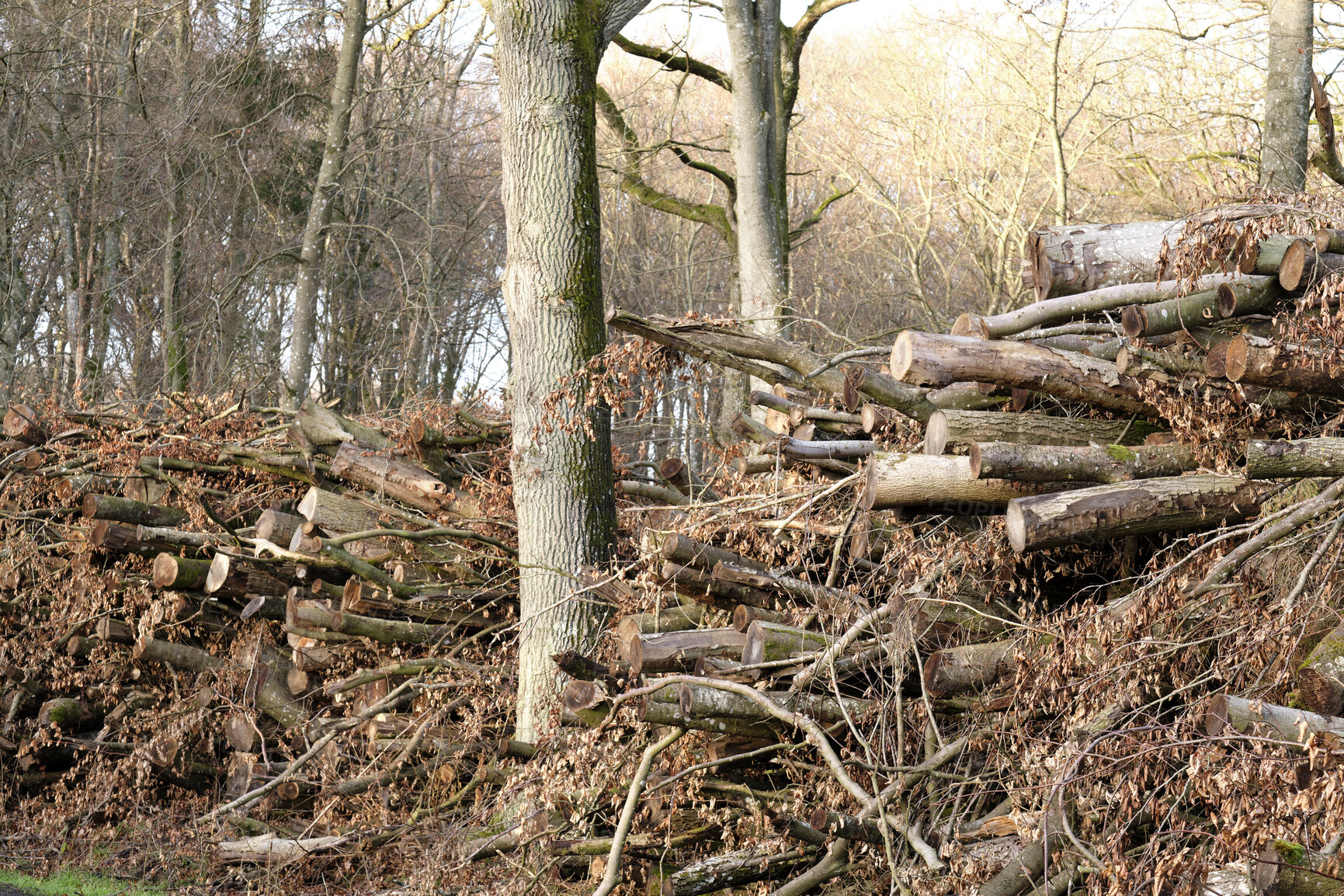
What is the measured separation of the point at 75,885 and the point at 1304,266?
24.6 ft

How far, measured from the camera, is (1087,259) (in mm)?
5922

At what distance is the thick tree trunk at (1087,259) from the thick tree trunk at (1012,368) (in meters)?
0.42

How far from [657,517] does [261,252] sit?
11.7 m

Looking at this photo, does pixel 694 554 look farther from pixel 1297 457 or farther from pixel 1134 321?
pixel 1297 457

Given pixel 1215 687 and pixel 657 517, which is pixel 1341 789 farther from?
pixel 657 517

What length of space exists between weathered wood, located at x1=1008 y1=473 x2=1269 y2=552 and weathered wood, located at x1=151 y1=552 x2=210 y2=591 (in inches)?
214

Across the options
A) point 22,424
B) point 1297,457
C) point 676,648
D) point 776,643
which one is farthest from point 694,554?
point 22,424

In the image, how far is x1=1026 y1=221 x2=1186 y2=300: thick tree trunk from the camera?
590 cm

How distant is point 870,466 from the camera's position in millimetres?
5605

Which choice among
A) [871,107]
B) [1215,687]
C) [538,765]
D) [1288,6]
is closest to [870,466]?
[1215,687]

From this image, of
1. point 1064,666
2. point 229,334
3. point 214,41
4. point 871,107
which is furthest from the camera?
point 871,107

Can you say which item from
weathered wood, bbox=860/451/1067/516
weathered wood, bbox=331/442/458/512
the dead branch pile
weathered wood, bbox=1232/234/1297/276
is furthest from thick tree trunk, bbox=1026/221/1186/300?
weathered wood, bbox=331/442/458/512

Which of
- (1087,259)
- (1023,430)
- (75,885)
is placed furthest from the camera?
(75,885)

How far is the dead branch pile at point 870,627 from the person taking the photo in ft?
15.2
